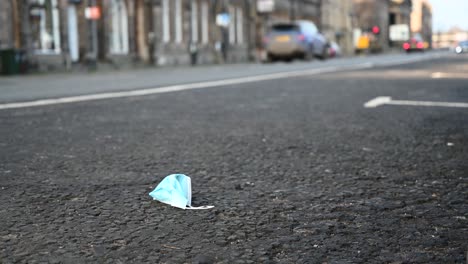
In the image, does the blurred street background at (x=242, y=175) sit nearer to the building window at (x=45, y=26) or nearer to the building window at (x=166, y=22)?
the building window at (x=45, y=26)

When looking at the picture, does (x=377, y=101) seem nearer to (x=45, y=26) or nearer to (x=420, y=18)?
(x=45, y=26)

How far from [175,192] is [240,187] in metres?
0.36

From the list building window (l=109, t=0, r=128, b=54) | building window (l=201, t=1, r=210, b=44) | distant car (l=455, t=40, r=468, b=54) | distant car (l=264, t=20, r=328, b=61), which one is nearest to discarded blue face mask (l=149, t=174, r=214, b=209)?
distant car (l=264, t=20, r=328, b=61)

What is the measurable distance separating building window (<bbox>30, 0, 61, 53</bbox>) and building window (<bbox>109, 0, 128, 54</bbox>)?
135 inches

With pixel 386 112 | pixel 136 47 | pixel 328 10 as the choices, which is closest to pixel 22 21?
pixel 136 47

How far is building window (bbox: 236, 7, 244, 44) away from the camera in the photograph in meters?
38.3

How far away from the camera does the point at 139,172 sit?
279cm

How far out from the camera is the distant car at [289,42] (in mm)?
25062

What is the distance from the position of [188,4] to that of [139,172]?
96.3 feet

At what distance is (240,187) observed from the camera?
247cm

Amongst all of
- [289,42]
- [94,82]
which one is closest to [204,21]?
[289,42]

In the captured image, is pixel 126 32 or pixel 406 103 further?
pixel 126 32

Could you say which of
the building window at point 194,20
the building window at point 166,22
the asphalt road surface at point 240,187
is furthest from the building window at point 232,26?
the asphalt road surface at point 240,187

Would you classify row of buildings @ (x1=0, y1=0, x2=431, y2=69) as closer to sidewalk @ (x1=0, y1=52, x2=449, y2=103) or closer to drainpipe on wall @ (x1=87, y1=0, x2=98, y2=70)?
drainpipe on wall @ (x1=87, y1=0, x2=98, y2=70)
